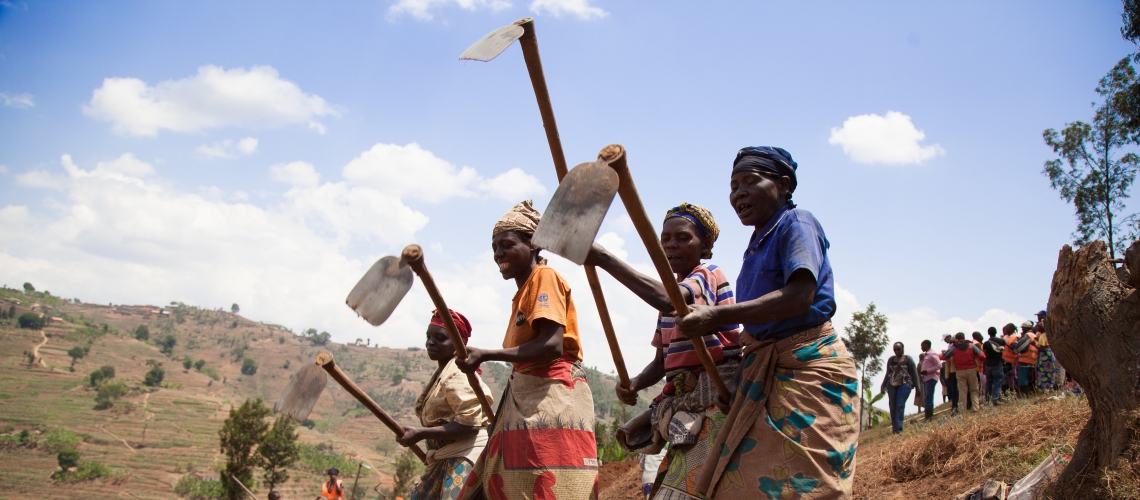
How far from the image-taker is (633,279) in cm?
296

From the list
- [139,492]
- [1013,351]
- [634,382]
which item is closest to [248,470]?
[139,492]

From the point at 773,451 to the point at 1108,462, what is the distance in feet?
8.78

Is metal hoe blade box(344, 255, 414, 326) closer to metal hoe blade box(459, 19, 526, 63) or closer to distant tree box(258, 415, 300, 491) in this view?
metal hoe blade box(459, 19, 526, 63)

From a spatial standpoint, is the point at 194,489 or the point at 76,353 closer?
the point at 194,489

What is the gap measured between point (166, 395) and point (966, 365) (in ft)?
301

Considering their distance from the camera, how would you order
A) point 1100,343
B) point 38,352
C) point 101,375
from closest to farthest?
point 1100,343, point 101,375, point 38,352

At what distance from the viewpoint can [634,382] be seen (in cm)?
361

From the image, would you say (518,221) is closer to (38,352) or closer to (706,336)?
(706,336)

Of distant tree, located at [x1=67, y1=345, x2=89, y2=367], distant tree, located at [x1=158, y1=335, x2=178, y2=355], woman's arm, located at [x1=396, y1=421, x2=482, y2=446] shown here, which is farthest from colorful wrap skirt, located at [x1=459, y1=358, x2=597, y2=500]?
distant tree, located at [x1=158, y1=335, x2=178, y2=355]

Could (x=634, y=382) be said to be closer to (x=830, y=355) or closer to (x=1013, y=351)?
(x=830, y=355)

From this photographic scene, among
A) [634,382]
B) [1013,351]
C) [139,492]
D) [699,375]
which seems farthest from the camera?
[139,492]

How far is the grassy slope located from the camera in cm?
6047

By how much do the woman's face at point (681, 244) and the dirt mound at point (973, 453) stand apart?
420 centimetres

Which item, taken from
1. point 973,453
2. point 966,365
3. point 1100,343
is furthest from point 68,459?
point 1100,343
